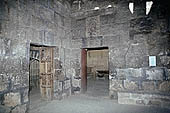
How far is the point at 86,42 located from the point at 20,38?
2062 mm

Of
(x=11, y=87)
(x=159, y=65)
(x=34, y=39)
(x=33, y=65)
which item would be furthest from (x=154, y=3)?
(x=33, y=65)

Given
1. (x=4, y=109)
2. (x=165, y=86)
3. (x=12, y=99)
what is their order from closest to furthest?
1. (x=4, y=109)
2. (x=12, y=99)
3. (x=165, y=86)

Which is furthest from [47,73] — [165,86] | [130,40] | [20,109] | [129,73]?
[165,86]

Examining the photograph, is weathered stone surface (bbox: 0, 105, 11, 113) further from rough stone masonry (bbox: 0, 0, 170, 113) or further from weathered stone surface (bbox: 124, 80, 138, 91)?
weathered stone surface (bbox: 124, 80, 138, 91)

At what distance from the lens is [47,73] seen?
405 cm

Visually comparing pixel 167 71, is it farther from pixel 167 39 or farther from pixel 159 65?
pixel 167 39

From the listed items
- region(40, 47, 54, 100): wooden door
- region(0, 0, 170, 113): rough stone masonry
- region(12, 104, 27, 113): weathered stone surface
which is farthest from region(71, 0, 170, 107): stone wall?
region(12, 104, 27, 113): weathered stone surface

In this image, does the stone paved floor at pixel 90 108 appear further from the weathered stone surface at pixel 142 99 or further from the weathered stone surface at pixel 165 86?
the weathered stone surface at pixel 165 86

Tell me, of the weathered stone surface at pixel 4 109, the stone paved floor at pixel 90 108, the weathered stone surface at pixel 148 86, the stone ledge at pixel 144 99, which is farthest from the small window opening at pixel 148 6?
the weathered stone surface at pixel 4 109

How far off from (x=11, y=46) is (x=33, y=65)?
3.87 metres

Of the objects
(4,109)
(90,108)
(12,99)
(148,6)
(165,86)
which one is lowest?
(90,108)

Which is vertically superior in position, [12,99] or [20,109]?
[12,99]

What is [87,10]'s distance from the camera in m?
4.57

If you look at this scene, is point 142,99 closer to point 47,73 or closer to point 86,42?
point 86,42
